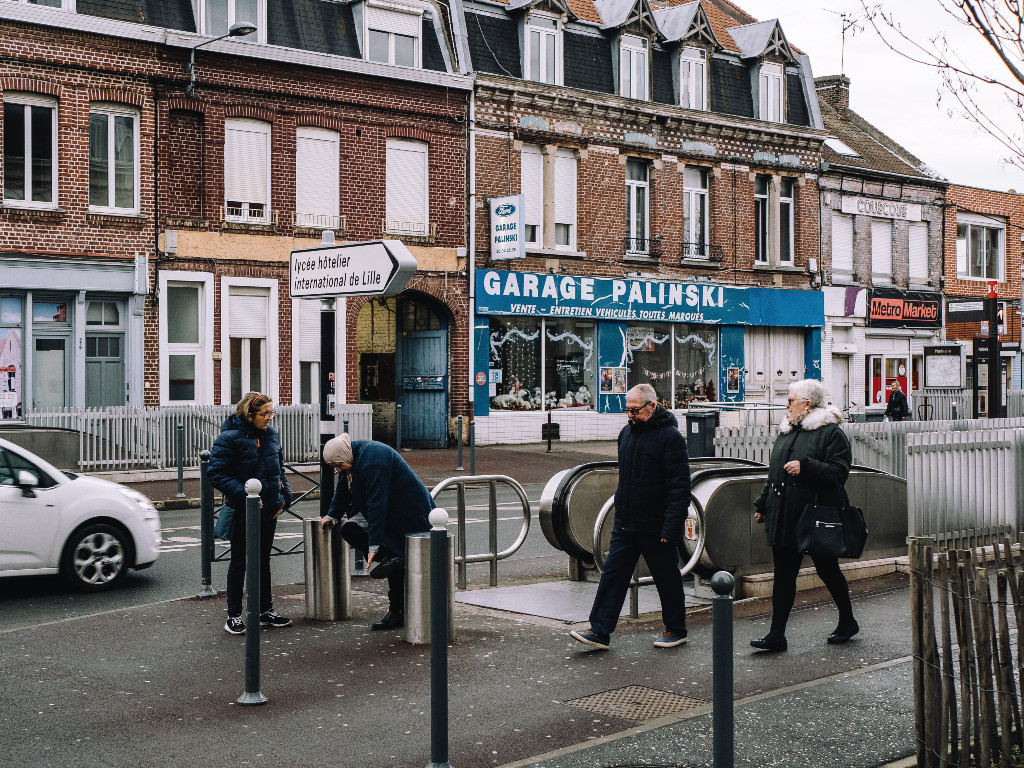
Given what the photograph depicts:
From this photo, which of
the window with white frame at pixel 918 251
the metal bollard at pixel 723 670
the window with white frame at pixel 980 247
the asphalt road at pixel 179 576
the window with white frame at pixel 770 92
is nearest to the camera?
the metal bollard at pixel 723 670

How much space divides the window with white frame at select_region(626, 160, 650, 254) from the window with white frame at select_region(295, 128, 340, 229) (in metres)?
8.52

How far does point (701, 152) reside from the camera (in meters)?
32.8

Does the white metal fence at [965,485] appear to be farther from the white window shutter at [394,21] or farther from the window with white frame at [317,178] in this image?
the white window shutter at [394,21]

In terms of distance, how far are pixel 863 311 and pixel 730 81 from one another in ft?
26.7

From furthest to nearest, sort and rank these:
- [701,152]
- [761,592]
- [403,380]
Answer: [701,152] < [403,380] < [761,592]

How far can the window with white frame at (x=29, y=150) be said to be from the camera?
2244cm

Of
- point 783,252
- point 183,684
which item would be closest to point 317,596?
point 183,684

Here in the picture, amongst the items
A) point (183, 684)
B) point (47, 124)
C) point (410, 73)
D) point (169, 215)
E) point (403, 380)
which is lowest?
point (183, 684)

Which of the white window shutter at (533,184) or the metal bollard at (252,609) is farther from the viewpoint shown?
the white window shutter at (533,184)

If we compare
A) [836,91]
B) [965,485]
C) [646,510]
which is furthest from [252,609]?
[836,91]

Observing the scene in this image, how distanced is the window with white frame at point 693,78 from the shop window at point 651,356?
19.5 ft

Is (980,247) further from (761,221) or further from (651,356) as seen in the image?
(651,356)

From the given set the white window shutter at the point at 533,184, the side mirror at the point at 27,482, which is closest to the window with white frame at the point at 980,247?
the white window shutter at the point at 533,184

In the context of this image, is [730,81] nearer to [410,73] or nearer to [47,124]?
[410,73]
